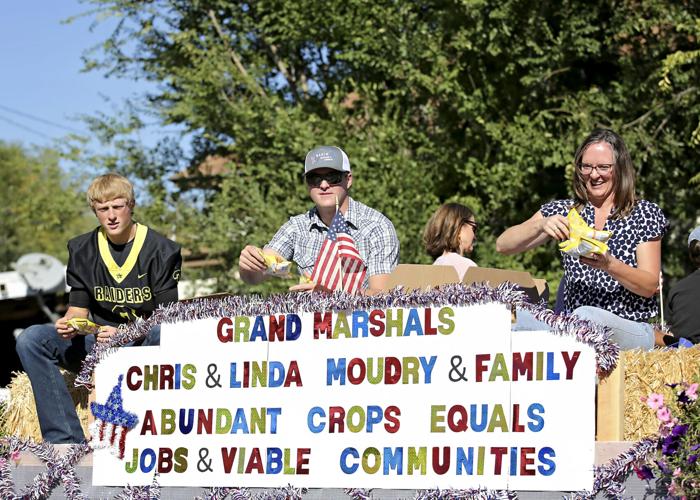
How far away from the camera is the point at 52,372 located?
536cm

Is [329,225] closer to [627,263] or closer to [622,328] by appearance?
[627,263]

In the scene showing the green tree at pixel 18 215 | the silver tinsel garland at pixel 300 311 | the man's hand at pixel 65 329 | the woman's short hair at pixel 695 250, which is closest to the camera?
the silver tinsel garland at pixel 300 311

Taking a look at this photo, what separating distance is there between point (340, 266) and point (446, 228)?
2.76 feet

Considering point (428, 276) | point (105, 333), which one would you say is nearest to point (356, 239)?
point (428, 276)

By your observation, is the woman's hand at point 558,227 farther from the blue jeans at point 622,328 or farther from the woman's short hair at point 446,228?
the woman's short hair at point 446,228

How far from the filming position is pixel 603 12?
479 inches

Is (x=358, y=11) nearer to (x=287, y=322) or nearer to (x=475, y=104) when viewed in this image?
(x=475, y=104)

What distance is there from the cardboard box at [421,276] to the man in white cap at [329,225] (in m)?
0.77

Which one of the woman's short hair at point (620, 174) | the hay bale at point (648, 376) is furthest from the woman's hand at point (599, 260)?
the woman's short hair at point (620, 174)

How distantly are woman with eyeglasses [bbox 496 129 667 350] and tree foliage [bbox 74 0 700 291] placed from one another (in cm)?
633

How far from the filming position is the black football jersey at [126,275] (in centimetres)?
544

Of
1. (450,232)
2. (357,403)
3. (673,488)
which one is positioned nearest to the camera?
(673,488)

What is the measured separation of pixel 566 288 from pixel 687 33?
7257 millimetres

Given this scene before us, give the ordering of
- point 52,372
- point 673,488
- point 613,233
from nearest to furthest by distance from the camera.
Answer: point 673,488 < point 613,233 < point 52,372
